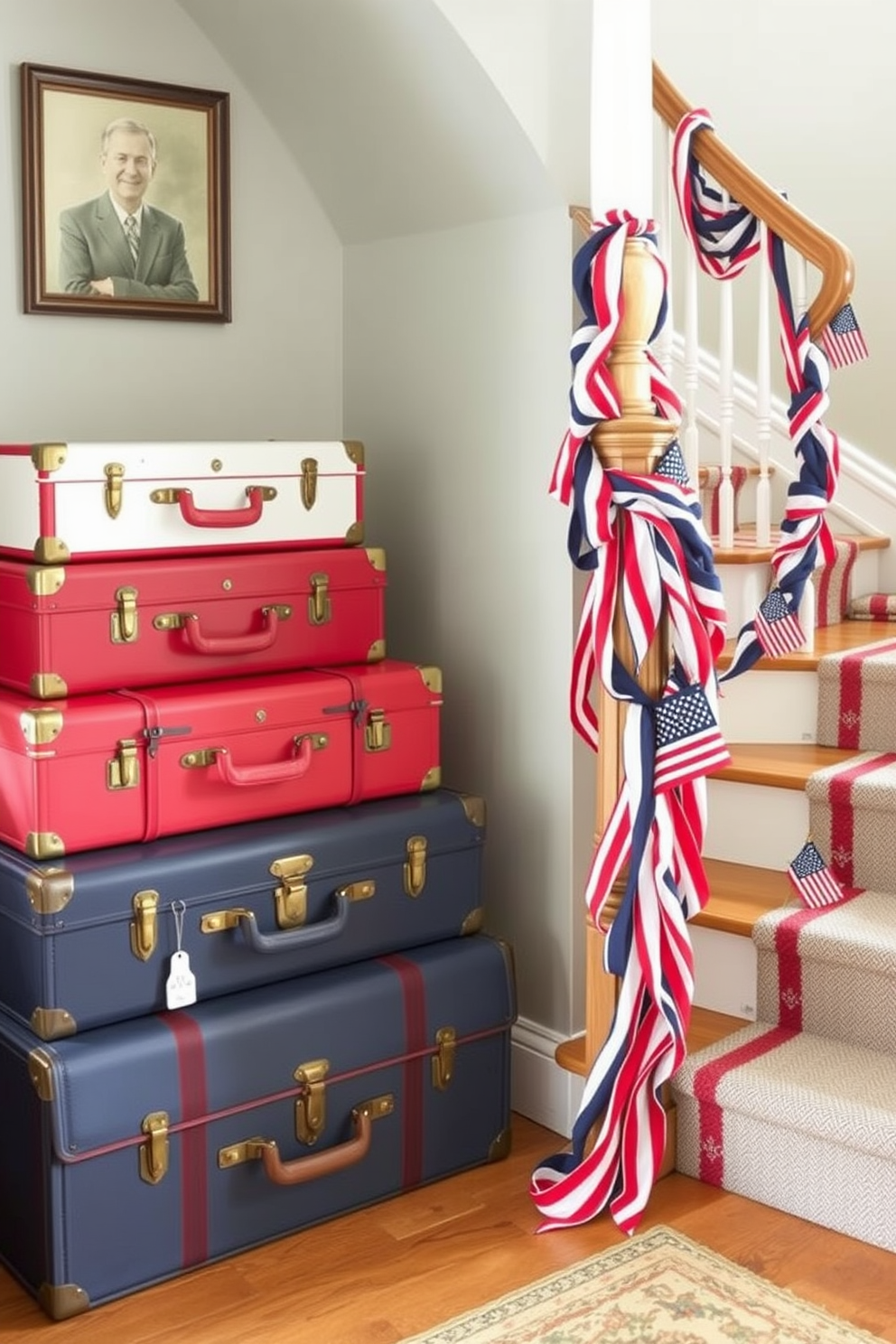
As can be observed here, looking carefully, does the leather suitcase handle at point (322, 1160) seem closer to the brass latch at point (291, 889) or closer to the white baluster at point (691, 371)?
the brass latch at point (291, 889)

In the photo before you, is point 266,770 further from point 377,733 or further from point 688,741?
point 688,741

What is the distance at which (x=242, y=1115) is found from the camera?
7.92 feet

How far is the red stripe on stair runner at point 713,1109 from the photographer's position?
2555 millimetres

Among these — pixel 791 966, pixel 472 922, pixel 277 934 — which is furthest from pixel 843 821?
pixel 277 934

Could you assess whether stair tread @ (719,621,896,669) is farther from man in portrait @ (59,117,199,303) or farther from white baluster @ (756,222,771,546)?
man in portrait @ (59,117,199,303)

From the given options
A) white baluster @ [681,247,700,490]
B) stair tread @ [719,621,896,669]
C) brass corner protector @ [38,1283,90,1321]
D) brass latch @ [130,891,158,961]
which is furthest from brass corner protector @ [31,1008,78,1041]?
white baluster @ [681,247,700,490]

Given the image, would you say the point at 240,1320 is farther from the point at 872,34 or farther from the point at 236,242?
the point at 872,34

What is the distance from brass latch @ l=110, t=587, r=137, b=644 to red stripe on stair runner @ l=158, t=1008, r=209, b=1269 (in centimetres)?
58

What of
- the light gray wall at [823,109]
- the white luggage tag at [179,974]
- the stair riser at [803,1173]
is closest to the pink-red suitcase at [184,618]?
the white luggage tag at [179,974]

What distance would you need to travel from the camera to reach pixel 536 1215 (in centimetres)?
254

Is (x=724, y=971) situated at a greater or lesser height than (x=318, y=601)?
lesser

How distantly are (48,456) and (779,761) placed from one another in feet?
4.70

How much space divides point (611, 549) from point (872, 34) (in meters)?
2.27

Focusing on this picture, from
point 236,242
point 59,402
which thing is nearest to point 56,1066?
point 59,402
